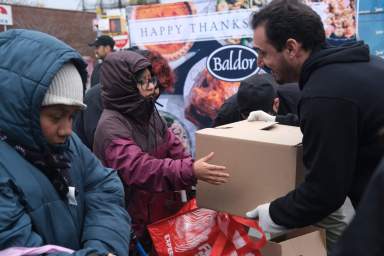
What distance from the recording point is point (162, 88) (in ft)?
8.20

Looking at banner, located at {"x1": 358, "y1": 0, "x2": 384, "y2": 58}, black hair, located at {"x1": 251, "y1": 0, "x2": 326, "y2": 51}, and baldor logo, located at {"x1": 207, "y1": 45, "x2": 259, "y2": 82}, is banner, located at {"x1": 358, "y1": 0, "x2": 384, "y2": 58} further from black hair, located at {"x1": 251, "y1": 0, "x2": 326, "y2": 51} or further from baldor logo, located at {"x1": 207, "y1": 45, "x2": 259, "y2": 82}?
black hair, located at {"x1": 251, "y1": 0, "x2": 326, "y2": 51}

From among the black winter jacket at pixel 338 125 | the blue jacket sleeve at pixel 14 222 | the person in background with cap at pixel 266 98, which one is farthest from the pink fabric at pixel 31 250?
the person in background with cap at pixel 266 98

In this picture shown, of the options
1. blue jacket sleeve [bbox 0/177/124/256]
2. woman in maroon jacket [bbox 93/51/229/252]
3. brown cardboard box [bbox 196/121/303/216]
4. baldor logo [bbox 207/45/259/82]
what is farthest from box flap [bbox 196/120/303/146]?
baldor logo [bbox 207/45/259/82]

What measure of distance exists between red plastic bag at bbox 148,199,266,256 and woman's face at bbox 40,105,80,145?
0.83 metres

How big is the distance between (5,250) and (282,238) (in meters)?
1.26

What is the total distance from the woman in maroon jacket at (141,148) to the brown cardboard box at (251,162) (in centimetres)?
6

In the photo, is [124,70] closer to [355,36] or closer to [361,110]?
[361,110]

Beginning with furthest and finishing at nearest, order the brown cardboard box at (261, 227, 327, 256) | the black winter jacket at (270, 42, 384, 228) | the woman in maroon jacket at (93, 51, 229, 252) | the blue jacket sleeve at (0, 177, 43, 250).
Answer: the woman in maroon jacket at (93, 51, 229, 252)
the brown cardboard box at (261, 227, 327, 256)
the black winter jacket at (270, 42, 384, 228)
the blue jacket sleeve at (0, 177, 43, 250)

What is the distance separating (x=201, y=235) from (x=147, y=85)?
0.80m

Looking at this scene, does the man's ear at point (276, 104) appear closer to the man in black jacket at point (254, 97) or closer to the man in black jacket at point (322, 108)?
the man in black jacket at point (254, 97)

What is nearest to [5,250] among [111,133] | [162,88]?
[111,133]

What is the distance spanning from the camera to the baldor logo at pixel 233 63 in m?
3.76

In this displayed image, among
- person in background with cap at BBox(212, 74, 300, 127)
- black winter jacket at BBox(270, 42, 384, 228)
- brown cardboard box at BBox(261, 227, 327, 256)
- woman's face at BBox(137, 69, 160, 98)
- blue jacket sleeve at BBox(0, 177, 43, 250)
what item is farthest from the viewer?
person in background with cap at BBox(212, 74, 300, 127)

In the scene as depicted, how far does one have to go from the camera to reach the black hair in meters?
1.73
